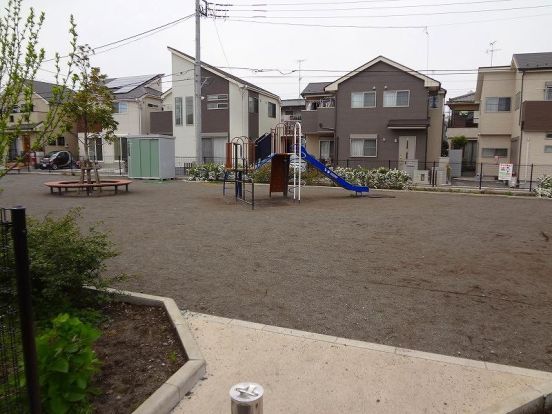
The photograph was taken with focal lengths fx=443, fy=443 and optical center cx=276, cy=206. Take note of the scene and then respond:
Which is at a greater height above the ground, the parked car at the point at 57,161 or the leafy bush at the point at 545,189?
the parked car at the point at 57,161

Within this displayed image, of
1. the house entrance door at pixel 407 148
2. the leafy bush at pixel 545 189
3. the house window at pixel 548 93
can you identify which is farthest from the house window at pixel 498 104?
the leafy bush at pixel 545 189

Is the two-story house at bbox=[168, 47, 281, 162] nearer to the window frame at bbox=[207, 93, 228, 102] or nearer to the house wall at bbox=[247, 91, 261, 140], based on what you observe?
the window frame at bbox=[207, 93, 228, 102]

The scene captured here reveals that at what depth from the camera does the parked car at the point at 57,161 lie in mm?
33375

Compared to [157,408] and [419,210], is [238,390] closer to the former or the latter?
[157,408]

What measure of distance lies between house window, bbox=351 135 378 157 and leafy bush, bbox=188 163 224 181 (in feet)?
30.5

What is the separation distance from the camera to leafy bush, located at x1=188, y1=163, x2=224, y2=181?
72.9 feet

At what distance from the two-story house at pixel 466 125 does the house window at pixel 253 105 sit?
51.3 ft

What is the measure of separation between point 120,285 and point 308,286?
233 cm

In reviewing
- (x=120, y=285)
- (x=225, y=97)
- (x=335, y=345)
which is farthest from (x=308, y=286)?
(x=225, y=97)

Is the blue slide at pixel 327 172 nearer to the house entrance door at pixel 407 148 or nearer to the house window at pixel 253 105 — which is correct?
the house entrance door at pixel 407 148

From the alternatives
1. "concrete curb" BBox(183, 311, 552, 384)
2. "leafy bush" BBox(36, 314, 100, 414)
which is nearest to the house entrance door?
"concrete curb" BBox(183, 311, 552, 384)

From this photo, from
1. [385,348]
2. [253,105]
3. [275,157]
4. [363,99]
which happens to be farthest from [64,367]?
[253,105]

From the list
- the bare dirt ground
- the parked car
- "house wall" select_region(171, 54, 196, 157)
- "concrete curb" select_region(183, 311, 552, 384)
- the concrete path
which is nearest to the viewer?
the concrete path

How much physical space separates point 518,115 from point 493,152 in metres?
3.00
